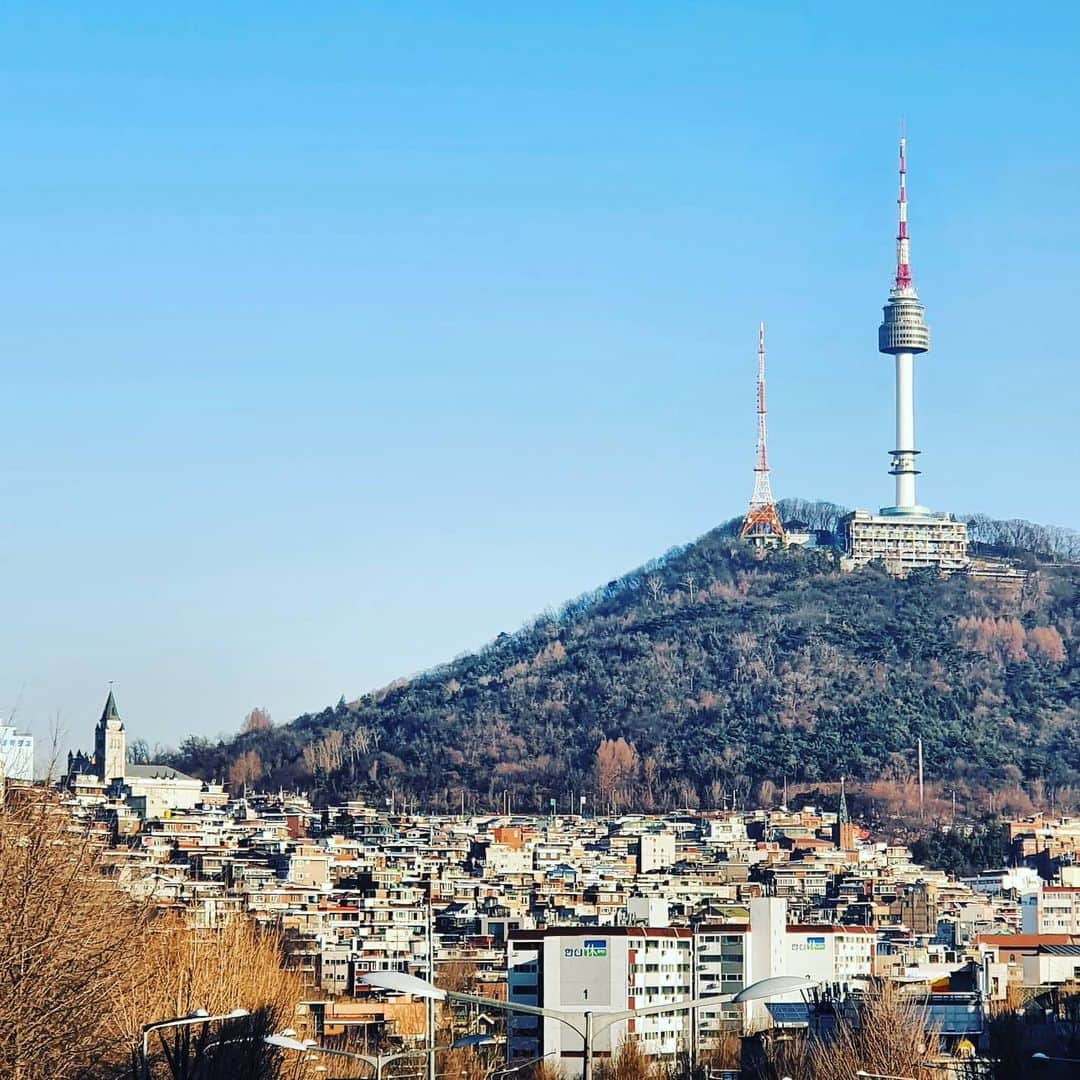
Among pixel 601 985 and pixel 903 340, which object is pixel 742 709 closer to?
pixel 903 340

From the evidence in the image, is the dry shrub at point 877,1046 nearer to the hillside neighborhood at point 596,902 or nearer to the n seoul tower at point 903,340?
the hillside neighborhood at point 596,902

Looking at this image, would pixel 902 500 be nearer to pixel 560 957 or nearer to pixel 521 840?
pixel 521 840

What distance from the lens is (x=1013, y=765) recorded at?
17312cm

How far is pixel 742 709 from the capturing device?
18138cm

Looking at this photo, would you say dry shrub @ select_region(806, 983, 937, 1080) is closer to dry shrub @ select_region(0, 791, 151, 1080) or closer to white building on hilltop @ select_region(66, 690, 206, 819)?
dry shrub @ select_region(0, 791, 151, 1080)

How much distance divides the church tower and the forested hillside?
1143cm

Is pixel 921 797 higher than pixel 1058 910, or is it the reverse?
pixel 921 797

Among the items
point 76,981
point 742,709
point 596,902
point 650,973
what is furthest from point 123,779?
point 76,981

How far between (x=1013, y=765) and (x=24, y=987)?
147358 millimetres

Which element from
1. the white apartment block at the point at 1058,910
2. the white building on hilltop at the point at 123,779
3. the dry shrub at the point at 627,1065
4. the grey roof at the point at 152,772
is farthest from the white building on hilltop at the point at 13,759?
the grey roof at the point at 152,772

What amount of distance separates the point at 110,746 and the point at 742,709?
40.3 meters

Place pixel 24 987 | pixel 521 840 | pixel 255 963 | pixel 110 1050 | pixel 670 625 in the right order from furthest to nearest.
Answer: pixel 670 625 < pixel 521 840 < pixel 255 963 < pixel 110 1050 < pixel 24 987

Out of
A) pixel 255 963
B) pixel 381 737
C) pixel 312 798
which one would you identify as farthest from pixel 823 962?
pixel 381 737

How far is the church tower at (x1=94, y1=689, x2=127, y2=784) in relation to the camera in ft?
544
